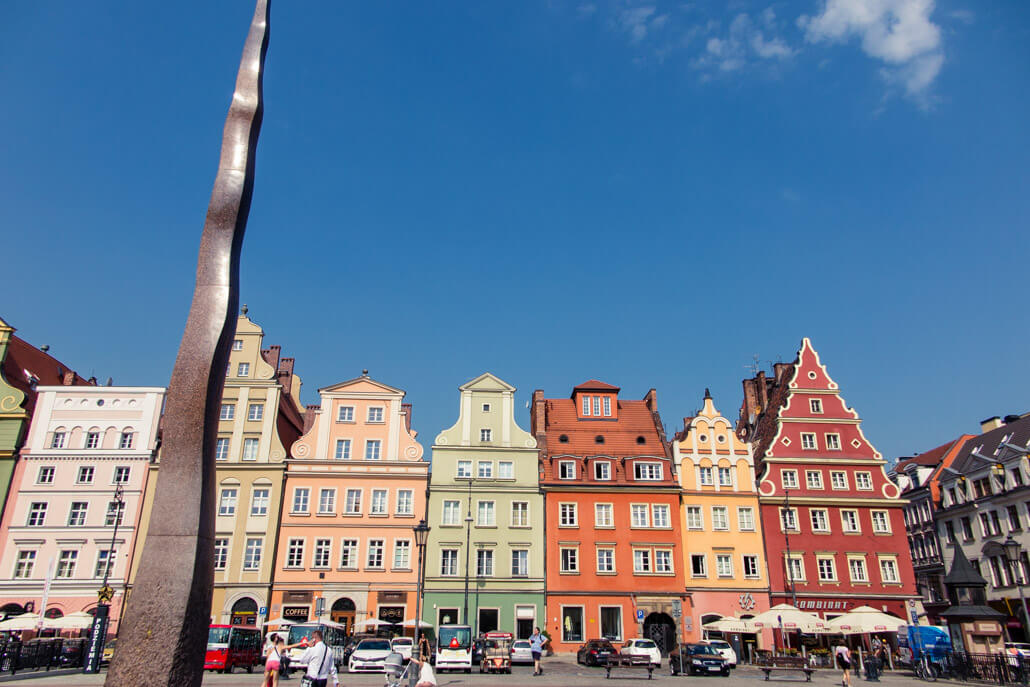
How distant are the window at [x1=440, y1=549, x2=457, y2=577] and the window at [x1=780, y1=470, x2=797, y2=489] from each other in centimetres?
2189

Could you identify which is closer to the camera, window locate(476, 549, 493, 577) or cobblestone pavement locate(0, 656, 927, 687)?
cobblestone pavement locate(0, 656, 927, 687)

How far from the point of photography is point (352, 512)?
43406mm

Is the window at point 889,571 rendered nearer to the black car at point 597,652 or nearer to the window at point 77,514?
the black car at point 597,652

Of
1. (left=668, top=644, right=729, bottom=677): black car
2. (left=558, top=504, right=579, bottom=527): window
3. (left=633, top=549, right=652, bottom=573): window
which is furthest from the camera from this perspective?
(left=558, top=504, right=579, bottom=527): window

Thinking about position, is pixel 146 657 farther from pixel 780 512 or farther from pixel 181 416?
pixel 780 512

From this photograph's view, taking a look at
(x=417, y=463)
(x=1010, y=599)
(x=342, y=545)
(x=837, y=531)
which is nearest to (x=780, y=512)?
(x=837, y=531)

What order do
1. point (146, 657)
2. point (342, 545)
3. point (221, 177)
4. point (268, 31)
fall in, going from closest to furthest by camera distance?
point (146, 657)
point (221, 177)
point (268, 31)
point (342, 545)

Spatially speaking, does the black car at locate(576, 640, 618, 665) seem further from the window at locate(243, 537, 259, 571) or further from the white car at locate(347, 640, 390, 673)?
the window at locate(243, 537, 259, 571)

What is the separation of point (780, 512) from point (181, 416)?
42.4 meters

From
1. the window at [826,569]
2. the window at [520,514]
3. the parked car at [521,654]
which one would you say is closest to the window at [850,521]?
the window at [826,569]

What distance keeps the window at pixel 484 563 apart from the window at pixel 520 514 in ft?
7.62

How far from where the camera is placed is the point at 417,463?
44625 mm

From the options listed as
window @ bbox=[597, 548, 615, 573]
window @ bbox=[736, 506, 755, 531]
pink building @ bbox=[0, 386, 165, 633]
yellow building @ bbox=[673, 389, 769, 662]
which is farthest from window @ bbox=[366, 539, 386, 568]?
window @ bbox=[736, 506, 755, 531]

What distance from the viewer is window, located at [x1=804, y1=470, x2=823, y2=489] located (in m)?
46.7
